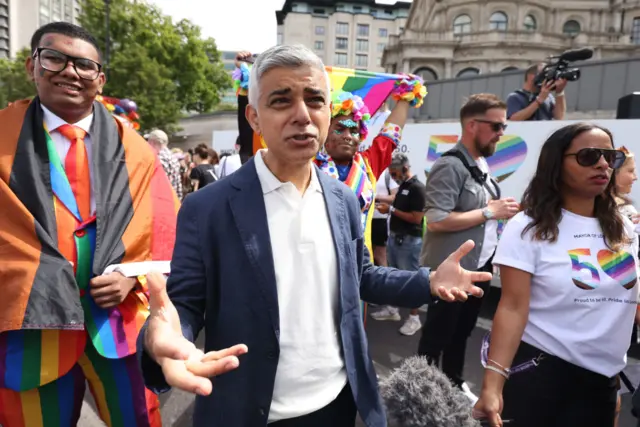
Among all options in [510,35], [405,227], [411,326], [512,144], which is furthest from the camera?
[510,35]

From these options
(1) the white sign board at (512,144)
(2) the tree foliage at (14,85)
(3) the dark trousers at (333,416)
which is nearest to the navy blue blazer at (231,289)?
(3) the dark trousers at (333,416)

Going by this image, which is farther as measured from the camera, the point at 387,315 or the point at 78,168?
the point at 387,315

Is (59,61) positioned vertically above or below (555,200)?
above

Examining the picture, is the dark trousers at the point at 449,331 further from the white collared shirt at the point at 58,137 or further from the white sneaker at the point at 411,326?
the white collared shirt at the point at 58,137

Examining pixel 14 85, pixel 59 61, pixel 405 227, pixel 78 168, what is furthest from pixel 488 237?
pixel 14 85

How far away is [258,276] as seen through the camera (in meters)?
1.31

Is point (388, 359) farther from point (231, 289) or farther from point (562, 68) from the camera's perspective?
point (562, 68)

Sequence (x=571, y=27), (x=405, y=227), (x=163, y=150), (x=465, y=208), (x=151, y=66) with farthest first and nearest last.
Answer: (x=571, y=27), (x=151, y=66), (x=163, y=150), (x=405, y=227), (x=465, y=208)

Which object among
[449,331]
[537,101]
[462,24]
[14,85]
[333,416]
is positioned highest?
[462,24]

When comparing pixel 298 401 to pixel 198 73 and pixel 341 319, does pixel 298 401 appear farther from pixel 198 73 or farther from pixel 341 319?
pixel 198 73

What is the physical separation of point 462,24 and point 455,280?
4555 cm

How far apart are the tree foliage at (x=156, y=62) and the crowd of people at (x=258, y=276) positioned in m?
23.6

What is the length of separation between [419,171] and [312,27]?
261ft

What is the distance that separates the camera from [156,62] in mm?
26719
